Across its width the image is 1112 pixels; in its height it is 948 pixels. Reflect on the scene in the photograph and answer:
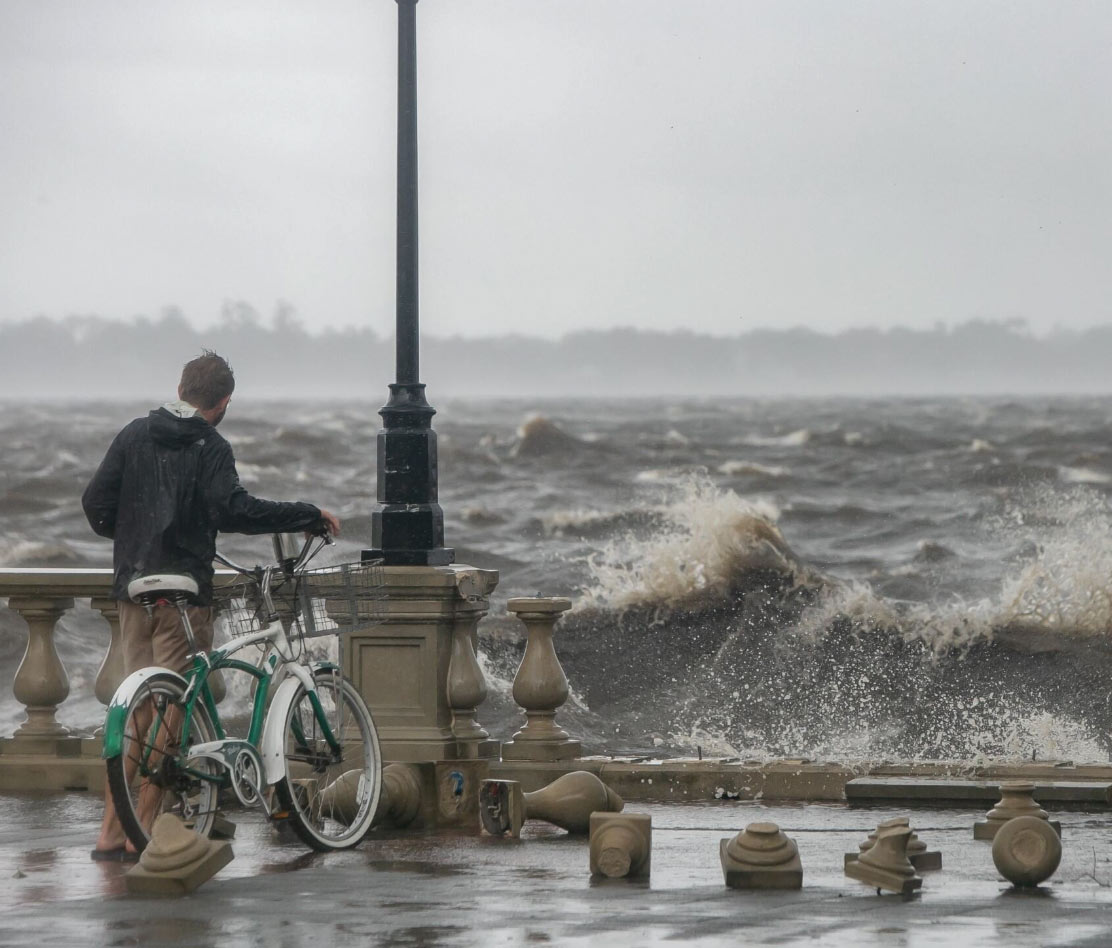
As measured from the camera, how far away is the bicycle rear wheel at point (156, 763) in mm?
7004

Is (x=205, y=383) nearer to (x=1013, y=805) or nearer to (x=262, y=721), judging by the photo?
(x=262, y=721)

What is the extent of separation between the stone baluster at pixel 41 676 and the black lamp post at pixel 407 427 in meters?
1.84

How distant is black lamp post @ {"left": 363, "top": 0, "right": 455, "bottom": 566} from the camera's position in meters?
9.21

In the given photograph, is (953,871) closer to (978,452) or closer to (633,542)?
(633,542)

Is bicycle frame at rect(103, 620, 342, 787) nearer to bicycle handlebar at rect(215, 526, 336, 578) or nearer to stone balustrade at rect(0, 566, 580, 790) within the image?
bicycle handlebar at rect(215, 526, 336, 578)

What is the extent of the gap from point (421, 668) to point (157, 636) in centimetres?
198

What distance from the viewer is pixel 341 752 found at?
7.81 m

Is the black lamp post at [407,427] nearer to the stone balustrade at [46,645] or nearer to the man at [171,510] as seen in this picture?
the stone balustrade at [46,645]

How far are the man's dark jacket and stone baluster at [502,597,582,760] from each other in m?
2.30

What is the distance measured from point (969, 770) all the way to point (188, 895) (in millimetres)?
4164

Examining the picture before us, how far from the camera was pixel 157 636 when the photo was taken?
7.43 m

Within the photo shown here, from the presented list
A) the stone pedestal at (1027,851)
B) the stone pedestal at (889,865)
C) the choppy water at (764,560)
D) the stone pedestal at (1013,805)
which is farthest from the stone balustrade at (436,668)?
the choppy water at (764,560)

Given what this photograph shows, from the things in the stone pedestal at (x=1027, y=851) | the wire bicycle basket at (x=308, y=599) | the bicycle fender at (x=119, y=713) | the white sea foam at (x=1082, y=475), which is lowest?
the white sea foam at (x=1082, y=475)


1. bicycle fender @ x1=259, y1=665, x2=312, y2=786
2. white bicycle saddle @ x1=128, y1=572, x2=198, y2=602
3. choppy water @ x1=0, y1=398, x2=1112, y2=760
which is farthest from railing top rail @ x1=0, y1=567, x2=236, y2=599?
choppy water @ x1=0, y1=398, x2=1112, y2=760
